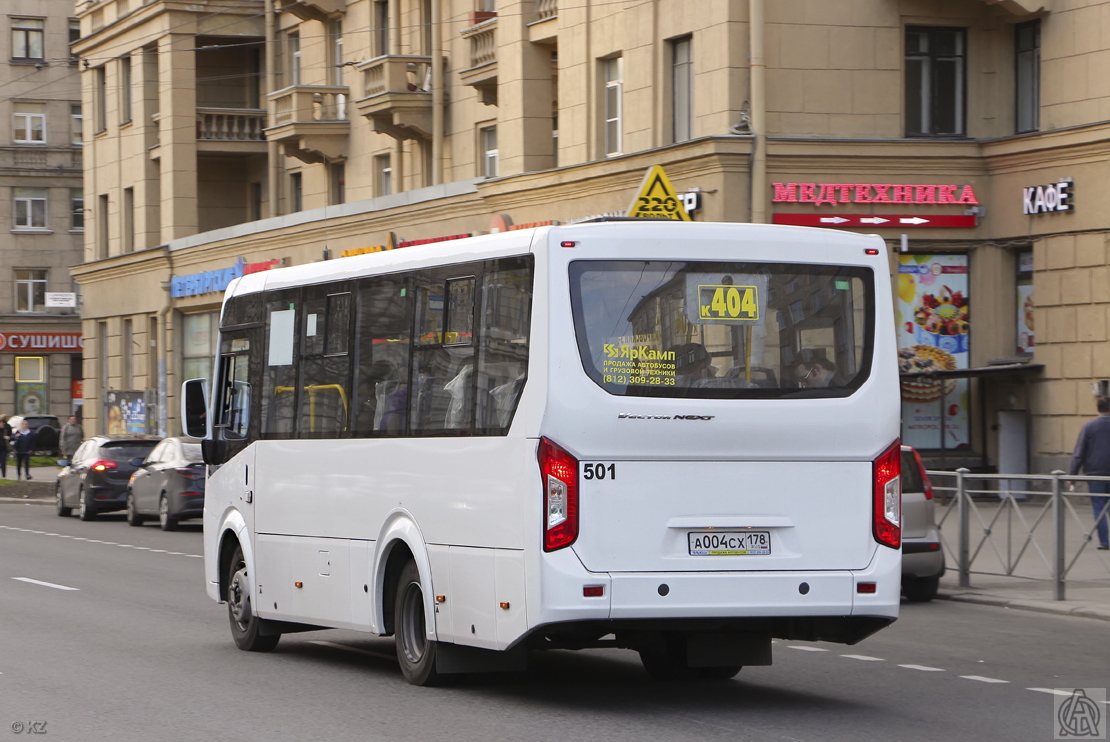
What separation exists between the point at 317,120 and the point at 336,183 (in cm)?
212

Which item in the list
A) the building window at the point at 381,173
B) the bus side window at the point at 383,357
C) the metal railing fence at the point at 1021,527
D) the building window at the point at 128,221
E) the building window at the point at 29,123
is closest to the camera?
the bus side window at the point at 383,357

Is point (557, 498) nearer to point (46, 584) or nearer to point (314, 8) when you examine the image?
point (46, 584)

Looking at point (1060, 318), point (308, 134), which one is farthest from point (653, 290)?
point (308, 134)

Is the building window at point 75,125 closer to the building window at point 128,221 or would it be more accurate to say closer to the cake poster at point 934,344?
the building window at point 128,221

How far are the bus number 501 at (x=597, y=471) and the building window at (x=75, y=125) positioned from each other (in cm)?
6401

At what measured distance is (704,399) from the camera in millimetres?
8914

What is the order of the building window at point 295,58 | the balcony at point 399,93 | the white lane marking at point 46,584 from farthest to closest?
1. the building window at point 295,58
2. the balcony at point 399,93
3. the white lane marking at point 46,584

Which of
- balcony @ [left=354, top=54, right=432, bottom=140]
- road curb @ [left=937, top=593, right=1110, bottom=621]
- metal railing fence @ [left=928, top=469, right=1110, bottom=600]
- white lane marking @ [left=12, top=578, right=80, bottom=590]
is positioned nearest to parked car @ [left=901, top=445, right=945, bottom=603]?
road curb @ [left=937, top=593, right=1110, bottom=621]

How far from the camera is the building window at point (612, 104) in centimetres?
2842

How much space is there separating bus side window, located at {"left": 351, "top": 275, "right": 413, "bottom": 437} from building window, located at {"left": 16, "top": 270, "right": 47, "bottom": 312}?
61.2 metres

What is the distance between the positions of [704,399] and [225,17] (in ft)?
122

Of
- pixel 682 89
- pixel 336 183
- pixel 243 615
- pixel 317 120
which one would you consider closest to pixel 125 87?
pixel 336 183

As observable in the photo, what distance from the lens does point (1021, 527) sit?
16172 millimetres

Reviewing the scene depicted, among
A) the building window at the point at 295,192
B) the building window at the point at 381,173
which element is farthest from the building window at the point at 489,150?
the building window at the point at 295,192
